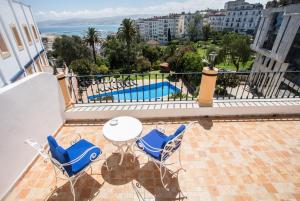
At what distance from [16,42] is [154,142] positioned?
548 inches

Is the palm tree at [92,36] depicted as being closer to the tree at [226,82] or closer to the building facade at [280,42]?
the tree at [226,82]

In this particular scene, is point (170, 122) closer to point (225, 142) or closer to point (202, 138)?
point (202, 138)


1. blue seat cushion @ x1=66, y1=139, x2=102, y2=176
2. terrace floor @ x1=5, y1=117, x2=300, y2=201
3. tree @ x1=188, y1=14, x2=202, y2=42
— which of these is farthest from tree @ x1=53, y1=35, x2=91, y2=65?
tree @ x1=188, y1=14, x2=202, y2=42

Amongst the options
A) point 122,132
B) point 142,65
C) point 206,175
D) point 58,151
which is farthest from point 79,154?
point 142,65

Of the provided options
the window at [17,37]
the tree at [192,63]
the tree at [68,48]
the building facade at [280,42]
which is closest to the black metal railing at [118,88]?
the tree at [192,63]

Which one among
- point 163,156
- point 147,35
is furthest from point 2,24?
point 147,35

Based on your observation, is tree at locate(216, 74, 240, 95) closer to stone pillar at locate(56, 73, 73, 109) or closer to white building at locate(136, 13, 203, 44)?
stone pillar at locate(56, 73, 73, 109)

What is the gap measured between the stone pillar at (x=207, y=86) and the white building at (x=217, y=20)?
7522 centimetres

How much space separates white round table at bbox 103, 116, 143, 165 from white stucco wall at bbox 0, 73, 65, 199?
1.40 metres

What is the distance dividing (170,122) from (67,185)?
2523 millimetres

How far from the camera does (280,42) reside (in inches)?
692

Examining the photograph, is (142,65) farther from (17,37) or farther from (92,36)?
(17,37)

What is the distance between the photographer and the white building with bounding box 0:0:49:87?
976 cm

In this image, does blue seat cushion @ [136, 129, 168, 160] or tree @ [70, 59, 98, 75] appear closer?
blue seat cushion @ [136, 129, 168, 160]
